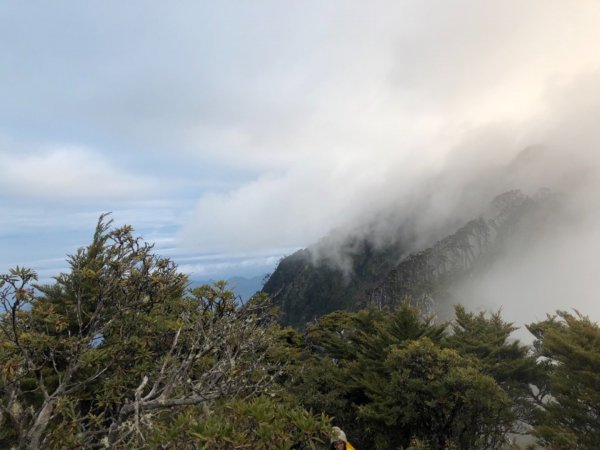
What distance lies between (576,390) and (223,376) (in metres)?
19.1

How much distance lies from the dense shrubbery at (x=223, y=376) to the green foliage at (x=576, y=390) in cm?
8

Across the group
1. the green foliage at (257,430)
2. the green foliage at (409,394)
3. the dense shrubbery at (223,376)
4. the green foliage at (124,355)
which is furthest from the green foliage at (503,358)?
the green foliage at (257,430)

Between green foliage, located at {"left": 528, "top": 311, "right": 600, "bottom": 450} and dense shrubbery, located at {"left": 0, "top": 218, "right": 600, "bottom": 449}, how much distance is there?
0.26ft

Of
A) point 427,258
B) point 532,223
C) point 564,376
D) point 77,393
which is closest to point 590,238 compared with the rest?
point 532,223

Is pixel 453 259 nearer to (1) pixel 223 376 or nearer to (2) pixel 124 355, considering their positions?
(2) pixel 124 355

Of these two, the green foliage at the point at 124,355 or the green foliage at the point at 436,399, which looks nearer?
the green foliage at the point at 124,355

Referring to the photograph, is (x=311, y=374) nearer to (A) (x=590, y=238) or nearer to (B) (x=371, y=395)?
(B) (x=371, y=395)

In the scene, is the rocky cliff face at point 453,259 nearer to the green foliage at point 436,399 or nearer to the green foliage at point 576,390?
the green foliage at point 576,390

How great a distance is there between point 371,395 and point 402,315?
5.53m

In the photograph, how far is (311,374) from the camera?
70.4 ft

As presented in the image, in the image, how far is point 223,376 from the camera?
7637mm

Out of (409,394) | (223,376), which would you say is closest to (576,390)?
(409,394)

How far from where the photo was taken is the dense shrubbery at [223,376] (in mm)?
6031

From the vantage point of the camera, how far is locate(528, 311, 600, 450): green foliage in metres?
18.0
